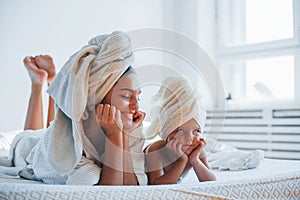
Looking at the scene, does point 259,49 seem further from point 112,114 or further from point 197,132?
point 112,114

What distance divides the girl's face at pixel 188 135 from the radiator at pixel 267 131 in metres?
1.32

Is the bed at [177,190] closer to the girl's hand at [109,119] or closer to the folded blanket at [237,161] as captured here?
the girl's hand at [109,119]

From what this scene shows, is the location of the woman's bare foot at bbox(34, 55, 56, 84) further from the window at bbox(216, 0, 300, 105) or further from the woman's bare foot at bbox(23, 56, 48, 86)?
the window at bbox(216, 0, 300, 105)

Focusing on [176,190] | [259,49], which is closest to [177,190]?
[176,190]

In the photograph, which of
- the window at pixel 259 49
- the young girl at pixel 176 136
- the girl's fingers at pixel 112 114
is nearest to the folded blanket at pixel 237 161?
the young girl at pixel 176 136

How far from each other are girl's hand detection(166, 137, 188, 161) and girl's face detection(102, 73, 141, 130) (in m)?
0.11

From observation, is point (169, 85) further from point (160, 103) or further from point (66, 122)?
point (66, 122)

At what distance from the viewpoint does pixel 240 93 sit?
2783 mm

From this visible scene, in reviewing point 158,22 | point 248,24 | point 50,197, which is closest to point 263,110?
point 248,24

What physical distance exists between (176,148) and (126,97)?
0.16m

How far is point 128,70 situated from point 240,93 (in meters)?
2.09

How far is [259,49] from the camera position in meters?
2.61

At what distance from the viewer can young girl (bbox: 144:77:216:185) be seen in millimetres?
854

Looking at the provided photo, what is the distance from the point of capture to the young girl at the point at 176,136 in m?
0.85
